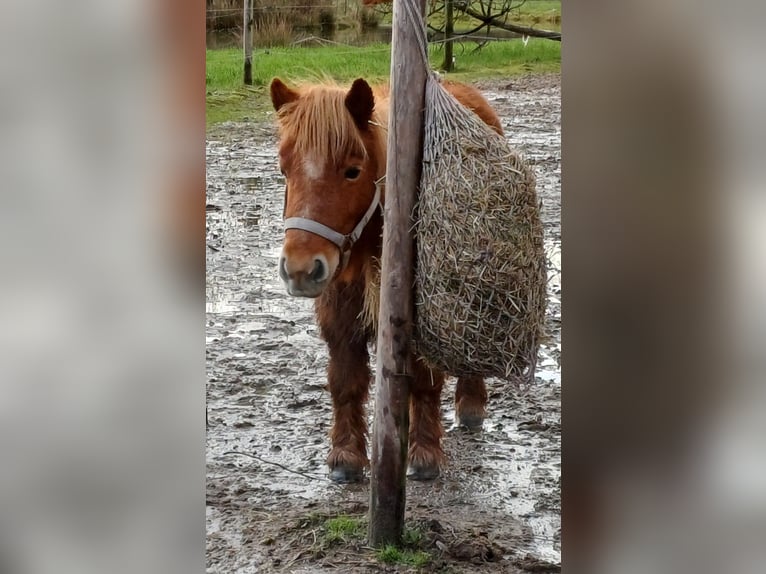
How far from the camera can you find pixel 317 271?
3.75 meters

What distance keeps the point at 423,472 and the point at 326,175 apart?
124cm

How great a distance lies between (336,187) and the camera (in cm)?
374

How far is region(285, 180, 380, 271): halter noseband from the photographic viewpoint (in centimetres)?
372

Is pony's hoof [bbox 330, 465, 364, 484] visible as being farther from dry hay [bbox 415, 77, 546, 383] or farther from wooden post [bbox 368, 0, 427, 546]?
dry hay [bbox 415, 77, 546, 383]

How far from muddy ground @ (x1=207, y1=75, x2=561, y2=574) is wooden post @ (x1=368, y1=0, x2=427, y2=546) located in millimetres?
127

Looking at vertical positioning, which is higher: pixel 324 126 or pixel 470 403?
pixel 324 126
